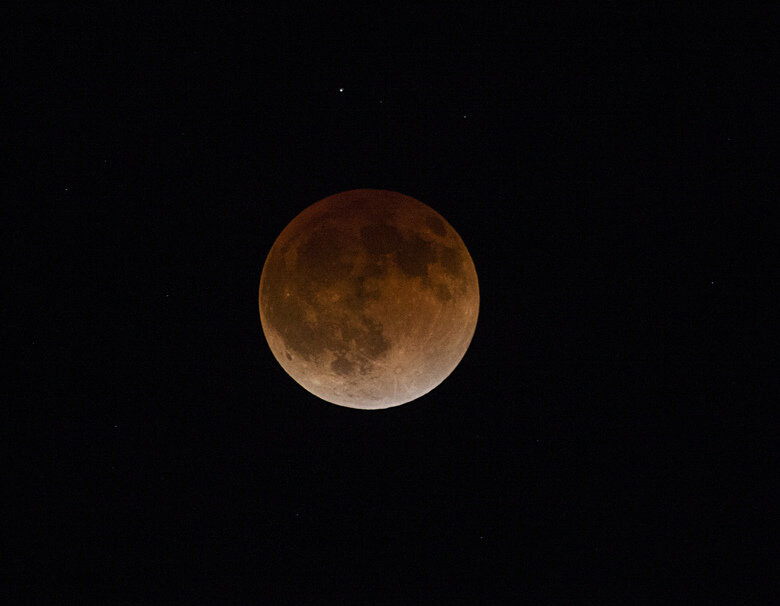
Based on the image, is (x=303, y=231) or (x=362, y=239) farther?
(x=303, y=231)

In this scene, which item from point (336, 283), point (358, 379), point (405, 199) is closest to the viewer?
point (336, 283)

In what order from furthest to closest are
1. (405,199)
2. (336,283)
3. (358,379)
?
(405,199), (358,379), (336,283)

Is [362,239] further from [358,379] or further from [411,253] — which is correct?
[358,379]

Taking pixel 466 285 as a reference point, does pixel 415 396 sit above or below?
below

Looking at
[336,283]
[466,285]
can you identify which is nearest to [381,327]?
[336,283]

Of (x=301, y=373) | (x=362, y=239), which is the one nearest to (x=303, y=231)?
(x=362, y=239)

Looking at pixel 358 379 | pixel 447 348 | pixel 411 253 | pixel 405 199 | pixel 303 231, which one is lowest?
pixel 358 379
